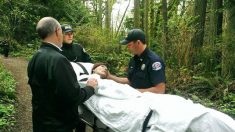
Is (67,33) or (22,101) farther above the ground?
(67,33)

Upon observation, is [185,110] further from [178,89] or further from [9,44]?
[9,44]

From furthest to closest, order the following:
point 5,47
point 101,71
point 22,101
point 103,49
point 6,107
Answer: point 5,47 → point 103,49 → point 22,101 → point 6,107 → point 101,71

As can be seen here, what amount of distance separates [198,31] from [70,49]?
23.6 ft

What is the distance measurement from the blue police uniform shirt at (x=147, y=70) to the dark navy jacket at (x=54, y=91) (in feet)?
3.88

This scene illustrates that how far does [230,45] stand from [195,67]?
1.22m

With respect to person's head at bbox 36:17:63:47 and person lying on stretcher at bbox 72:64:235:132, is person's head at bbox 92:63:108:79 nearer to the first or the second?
person lying on stretcher at bbox 72:64:235:132

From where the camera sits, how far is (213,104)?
8836 mm

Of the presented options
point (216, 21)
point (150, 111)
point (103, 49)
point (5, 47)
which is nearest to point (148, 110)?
point (150, 111)

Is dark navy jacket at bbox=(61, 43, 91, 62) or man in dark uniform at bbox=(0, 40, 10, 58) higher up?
dark navy jacket at bbox=(61, 43, 91, 62)

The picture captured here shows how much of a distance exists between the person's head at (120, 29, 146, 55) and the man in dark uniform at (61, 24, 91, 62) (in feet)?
4.57

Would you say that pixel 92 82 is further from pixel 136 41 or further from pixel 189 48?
pixel 189 48

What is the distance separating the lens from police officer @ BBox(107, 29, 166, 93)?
4.87 m

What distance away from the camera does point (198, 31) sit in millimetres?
12367

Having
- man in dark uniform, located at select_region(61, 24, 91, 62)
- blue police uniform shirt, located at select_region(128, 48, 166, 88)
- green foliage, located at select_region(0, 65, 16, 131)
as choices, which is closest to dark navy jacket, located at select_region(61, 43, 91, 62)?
man in dark uniform, located at select_region(61, 24, 91, 62)
